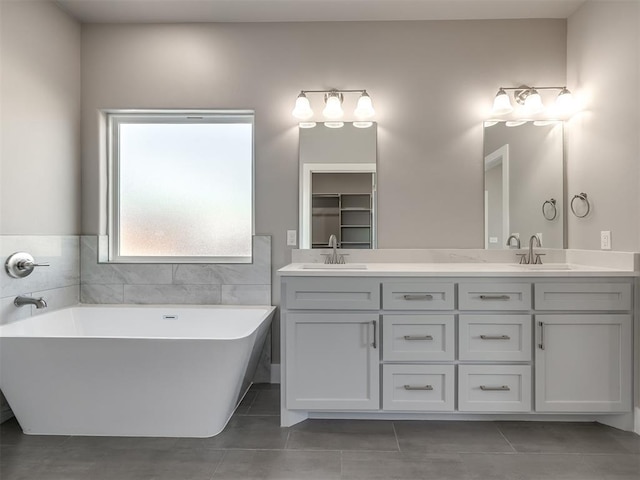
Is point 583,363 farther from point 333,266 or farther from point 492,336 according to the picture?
point 333,266

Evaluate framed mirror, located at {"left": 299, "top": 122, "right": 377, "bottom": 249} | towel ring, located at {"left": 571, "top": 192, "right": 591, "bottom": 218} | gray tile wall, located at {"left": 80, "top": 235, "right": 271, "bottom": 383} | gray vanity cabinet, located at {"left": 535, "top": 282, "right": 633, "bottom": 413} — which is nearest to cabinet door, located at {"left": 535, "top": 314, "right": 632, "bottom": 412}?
gray vanity cabinet, located at {"left": 535, "top": 282, "right": 633, "bottom": 413}

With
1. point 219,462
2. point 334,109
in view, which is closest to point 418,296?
point 219,462

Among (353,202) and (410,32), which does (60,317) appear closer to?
(353,202)

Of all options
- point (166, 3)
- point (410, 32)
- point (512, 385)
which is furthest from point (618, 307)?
point (166, 3)

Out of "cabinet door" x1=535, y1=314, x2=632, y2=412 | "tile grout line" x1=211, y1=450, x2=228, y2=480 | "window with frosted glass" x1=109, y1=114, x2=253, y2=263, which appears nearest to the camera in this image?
"tile grout line" x1=211, y1=450, x2=228, y2=480

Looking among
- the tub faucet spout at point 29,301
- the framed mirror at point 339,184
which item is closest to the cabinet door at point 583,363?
the framed mirror at point 339,184

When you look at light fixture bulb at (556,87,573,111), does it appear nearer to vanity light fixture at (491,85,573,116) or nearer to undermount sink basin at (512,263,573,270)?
vanity light fixture at (491,85,573,116)

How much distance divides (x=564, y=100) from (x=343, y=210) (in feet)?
5.24

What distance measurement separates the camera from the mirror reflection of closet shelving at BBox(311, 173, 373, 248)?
2773 millimetres

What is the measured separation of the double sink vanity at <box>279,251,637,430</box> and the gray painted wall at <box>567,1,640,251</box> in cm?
31

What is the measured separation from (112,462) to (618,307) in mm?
2585

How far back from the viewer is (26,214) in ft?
7.82

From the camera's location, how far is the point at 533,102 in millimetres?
2674

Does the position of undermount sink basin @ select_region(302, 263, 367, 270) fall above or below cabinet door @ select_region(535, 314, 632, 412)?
above
